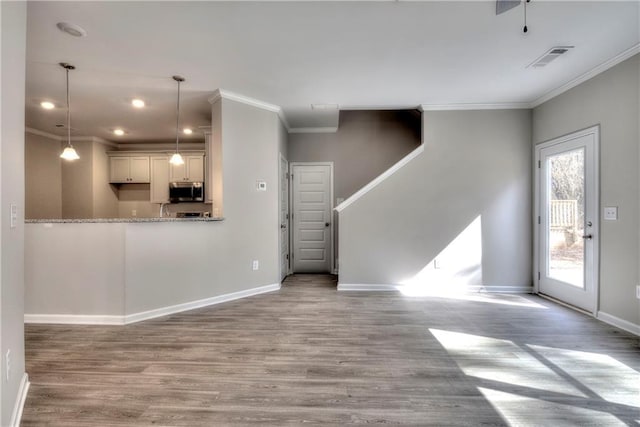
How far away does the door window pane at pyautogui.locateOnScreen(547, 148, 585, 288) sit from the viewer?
141 inches

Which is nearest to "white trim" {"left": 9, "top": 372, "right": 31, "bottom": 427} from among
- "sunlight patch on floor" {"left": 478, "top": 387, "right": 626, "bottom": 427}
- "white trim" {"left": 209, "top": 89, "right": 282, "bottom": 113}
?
"sunlight patch on floor" {"left": 478, "top": 387, "right": 626, "bottom": 427}

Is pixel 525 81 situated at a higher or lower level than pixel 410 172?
higher

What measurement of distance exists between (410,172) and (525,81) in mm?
1718

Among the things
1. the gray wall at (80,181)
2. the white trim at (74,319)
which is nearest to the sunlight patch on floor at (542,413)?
the white trim at (74,319)

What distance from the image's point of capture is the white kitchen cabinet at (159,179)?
6.20 metres

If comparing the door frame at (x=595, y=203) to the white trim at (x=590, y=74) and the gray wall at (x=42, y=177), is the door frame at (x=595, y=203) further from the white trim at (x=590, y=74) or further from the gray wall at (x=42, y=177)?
the gray wall at (x=42, y=177)

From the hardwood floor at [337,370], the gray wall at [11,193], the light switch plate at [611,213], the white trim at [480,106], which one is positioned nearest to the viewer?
the gray wall at [11,193]

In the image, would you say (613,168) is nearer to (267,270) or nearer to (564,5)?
(564,5)

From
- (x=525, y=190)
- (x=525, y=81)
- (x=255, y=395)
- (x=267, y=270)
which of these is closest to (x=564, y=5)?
(x=525, y=81)

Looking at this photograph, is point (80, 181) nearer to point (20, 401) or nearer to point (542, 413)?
point (20, 401)

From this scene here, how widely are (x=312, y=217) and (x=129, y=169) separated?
4132 mm

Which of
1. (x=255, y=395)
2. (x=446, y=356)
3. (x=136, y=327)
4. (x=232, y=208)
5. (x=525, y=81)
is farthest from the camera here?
(x=232, y=208)

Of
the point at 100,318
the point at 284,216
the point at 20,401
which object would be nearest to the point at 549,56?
the point at 284,216

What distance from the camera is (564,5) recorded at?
7.26 ft
